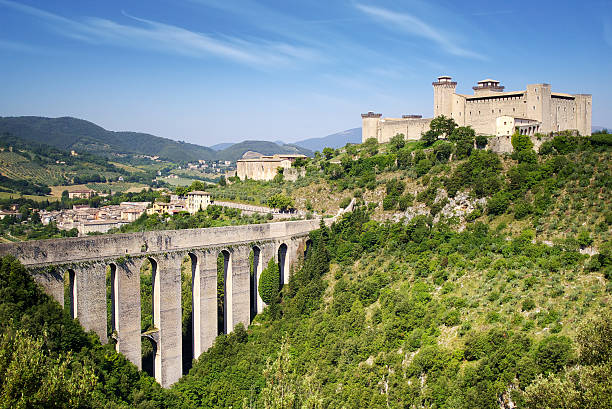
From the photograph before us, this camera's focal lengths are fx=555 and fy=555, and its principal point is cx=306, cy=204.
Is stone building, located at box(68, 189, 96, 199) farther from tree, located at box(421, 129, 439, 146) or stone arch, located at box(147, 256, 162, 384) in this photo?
stone arch, located at box(147, 256, 162, 384)

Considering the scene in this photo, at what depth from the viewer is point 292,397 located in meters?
18.2

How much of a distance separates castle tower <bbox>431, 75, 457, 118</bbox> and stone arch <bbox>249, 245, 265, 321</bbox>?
21.1 metres

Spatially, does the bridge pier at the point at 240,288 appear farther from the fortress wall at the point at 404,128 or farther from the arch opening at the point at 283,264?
the fortress wall at the point at 404,128

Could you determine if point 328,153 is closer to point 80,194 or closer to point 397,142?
point 397,142

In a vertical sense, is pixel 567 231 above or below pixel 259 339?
above

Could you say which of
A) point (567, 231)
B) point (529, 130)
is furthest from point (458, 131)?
point (567, 231)

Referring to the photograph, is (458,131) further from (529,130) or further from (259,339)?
(259,339)

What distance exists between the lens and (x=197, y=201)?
173 ft

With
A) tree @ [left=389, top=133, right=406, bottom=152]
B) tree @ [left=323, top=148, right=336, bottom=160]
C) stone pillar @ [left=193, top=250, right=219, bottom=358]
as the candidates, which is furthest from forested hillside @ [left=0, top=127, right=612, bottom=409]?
tree @ [left=323, top=148, right=336, bottom=160]

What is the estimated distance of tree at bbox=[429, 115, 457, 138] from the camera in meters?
43.6

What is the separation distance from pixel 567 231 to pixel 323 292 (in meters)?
13.5

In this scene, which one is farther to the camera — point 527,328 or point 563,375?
point 527,328

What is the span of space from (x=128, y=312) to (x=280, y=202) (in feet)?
63.1

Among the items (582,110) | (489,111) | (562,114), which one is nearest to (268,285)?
(489,111)
